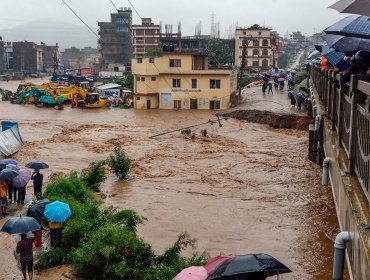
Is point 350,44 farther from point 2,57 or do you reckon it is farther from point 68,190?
point 2,57

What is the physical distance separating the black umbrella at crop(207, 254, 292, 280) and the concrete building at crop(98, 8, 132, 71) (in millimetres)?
84983

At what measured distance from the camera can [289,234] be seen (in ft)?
46.6

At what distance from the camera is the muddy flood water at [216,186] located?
13.4 metres

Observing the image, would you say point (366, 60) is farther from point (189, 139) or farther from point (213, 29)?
point (213, 29)

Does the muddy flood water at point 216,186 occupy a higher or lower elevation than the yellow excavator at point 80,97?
lower

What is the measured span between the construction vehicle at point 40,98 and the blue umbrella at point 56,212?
131ft

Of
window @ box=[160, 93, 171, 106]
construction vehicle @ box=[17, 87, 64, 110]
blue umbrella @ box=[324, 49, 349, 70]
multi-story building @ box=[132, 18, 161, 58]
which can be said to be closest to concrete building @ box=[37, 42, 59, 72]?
multi-story building @ box=[132, 18, 161, 58]

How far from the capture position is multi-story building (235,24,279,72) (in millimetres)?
83875

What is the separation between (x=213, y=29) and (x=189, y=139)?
4187 inches

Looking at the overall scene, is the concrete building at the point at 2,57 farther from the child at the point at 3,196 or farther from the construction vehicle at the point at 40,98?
the child at the point at 3,196

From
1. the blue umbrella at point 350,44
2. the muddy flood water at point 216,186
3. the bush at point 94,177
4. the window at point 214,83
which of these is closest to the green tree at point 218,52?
A: the window at point 214,83

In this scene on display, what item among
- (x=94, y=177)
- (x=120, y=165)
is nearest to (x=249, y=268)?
(x=94, y=177)

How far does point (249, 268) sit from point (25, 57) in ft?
339

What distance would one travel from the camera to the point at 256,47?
279 feet
